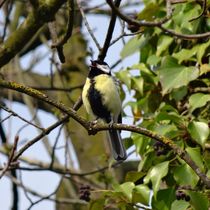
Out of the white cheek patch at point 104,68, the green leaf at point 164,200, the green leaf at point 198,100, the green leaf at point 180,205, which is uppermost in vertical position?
the white cheek patch at point 104,68

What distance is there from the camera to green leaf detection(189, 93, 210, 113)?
2826mm

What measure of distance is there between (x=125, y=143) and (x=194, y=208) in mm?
696

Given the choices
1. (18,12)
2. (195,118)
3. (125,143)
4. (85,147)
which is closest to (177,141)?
(195,118)

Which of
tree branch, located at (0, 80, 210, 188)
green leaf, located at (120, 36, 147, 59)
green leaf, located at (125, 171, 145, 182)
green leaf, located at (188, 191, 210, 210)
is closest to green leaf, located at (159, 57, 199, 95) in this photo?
green leaf, located at (120, 36, 147, 59)

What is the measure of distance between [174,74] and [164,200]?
24.4 inches

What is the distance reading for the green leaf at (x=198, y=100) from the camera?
9.27ft

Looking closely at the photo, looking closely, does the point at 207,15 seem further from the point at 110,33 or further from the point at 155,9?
the point at 110,33

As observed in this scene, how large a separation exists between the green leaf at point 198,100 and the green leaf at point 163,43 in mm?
366

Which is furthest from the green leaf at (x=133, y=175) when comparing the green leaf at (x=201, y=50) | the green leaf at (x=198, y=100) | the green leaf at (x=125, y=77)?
the green leaf at (x=201, y=50)

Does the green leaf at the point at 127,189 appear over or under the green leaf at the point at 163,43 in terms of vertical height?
under

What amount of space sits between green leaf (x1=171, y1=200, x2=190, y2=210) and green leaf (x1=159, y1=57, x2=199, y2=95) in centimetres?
57

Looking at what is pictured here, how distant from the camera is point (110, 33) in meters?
2.42

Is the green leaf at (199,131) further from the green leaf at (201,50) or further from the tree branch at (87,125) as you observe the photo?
the tree branch at (87,125)

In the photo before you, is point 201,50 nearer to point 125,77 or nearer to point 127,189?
point 125,77
